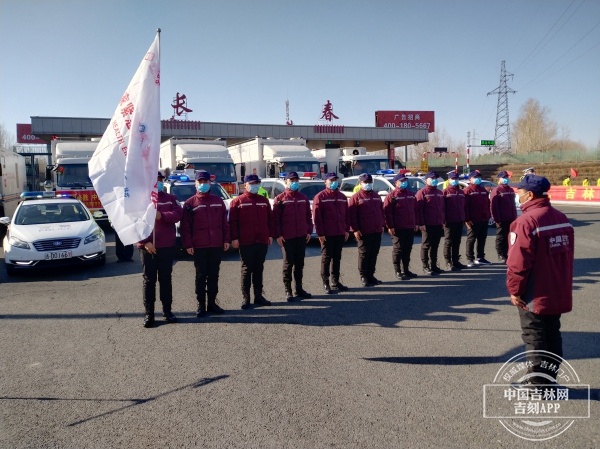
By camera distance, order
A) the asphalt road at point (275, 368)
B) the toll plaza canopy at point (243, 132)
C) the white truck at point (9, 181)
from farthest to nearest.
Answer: the toll plaza canopy at point (243, 132), the white truck at point (9, 181), the asphalt road at point (275, 368)

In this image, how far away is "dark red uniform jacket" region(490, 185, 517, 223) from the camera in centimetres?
973

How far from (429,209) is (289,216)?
10.7ft

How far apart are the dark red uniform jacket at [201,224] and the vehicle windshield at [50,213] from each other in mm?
5100

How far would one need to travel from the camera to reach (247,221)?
6926 millimetres

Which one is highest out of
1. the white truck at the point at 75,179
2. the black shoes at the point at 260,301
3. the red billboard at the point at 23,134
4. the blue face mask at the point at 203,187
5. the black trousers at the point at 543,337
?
the red billboard at the point at 23,134

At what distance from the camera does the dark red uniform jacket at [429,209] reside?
9038mm

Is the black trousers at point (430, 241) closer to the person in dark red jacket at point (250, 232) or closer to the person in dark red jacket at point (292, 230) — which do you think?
the person in dark red jacket at point (292, 230)

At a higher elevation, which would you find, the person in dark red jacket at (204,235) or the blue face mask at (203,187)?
the blue face mask at (203,187)

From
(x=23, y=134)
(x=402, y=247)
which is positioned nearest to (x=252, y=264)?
(x=402, y=247)

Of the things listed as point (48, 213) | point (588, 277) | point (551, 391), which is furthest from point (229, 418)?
point (48, 213)

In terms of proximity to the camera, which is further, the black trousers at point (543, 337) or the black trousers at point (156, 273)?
the black trousers at point (156, 273)

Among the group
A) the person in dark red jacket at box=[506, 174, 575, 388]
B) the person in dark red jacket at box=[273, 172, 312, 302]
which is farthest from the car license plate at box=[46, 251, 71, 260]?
the person in dark red jacket at box=[506, 174, 575, 388]

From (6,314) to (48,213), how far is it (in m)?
4.29

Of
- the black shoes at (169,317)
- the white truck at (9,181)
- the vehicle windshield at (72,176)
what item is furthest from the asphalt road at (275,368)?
the white truck at (9,181)
